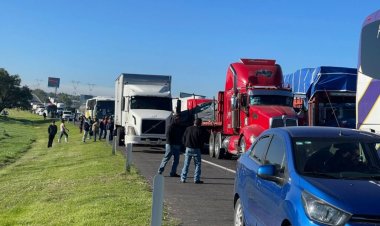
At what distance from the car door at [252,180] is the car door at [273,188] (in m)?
0.17

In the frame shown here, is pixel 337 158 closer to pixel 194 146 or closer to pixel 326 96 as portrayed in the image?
pixel 194 146

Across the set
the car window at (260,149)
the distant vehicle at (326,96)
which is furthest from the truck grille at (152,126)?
the car window at (260,149)

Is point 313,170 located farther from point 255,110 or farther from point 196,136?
point 255,110

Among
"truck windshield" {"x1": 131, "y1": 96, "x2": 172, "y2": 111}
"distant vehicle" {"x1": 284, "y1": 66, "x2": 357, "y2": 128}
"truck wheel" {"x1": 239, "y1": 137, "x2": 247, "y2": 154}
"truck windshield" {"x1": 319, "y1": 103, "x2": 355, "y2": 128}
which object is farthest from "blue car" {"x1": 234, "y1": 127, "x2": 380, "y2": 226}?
"truck windshield" {"x1": 131, "y1": 96, "x2": 172, "y2": 111}

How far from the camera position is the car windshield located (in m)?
5.77

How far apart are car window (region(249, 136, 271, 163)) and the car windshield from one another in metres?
0.86

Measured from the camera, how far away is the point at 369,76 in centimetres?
949

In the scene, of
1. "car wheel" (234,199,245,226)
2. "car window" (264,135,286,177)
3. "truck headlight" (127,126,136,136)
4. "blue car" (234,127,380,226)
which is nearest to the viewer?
"blue car" (234,127,380,226)

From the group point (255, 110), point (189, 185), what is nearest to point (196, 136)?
point (189, 185)

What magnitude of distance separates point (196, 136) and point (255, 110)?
598cm

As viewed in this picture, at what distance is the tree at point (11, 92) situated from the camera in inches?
4599

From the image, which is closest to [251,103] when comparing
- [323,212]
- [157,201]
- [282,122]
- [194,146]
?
[282,122]

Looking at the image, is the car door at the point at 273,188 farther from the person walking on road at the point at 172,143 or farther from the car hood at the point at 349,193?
the person walking on road at the point at 172,143

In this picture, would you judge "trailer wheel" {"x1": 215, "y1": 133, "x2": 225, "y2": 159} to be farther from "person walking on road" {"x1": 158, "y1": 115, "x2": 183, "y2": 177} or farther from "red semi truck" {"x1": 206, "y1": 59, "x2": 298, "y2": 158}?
"person walking on road" {"x1": 158, "y1": 115, "x2": 183, "y2": 177}
